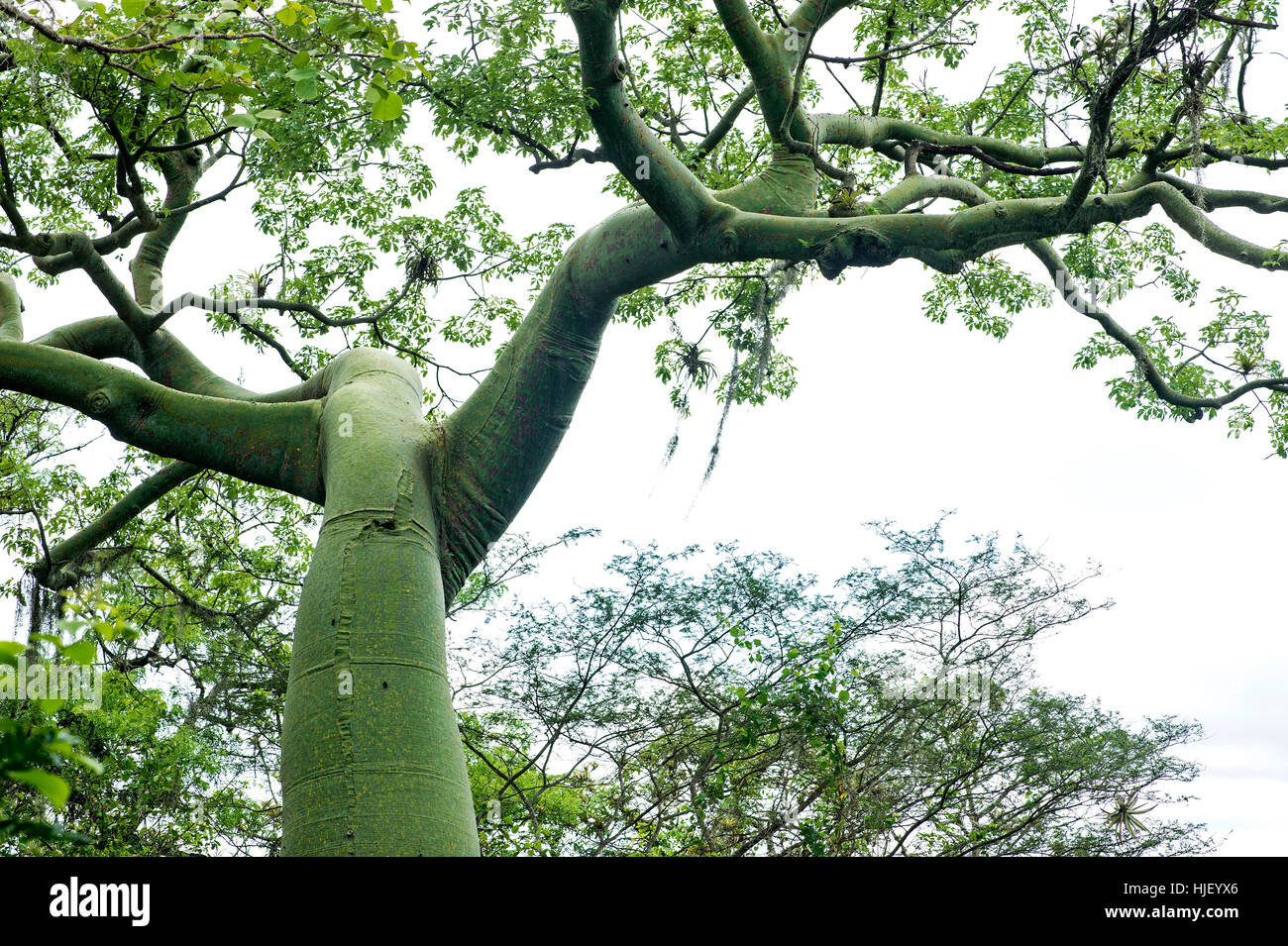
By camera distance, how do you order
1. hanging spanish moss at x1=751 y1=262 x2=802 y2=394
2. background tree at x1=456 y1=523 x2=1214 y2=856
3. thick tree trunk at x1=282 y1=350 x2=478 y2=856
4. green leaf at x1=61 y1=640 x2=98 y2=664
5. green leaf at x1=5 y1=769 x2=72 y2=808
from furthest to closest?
background tree at x1=456 y1=523 x2=1214 y2=856
hanging spanish moss at x1=751 y1=262 x2=802 y2=394
thick tree trunk at x1=282 y1=350 x2=478 y2=856
green leaf at x1=61 y1=640 x2=98 y2=664
green leaf at x1=5 y1=769 x2=72 y2=808

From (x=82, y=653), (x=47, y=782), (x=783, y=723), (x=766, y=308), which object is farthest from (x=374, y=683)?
(x=783, y=723)

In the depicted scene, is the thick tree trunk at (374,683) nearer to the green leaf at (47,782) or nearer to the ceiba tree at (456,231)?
the ceiba tree at (456,231)

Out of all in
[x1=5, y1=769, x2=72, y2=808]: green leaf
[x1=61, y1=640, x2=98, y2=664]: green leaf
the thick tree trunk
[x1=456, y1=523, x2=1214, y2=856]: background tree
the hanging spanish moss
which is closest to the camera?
[x1=5, y1=769, x2=72, y2=808]: green leaf

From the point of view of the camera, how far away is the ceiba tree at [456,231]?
3467 millimetres

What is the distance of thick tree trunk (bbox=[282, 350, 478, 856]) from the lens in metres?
3.14

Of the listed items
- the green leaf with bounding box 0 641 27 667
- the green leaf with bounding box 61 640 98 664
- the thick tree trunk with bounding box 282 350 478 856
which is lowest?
the green leaf with bounding box 0 641 27 667

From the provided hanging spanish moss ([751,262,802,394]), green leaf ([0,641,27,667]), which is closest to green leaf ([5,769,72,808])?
green leaf ([0,641,27,667])

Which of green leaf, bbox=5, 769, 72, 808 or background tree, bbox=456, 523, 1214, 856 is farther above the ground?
background tree, bbox=456, 523, 1214, 856

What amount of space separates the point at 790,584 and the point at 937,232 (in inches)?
157

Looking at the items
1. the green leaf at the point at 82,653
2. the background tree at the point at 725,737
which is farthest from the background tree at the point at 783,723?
the green leaf at the point at 82,653

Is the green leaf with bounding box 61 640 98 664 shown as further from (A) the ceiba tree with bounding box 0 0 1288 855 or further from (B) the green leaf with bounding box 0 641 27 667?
(A) the ceiba tree with bounding box 0 0 1288 855
